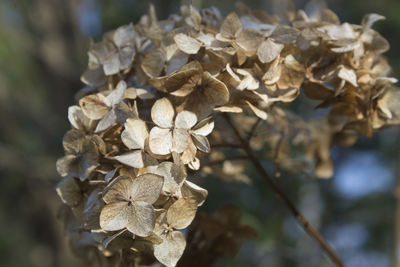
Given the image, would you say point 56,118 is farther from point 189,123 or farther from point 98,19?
point 189,123

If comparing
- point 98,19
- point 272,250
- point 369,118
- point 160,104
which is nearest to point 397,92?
point 369,118

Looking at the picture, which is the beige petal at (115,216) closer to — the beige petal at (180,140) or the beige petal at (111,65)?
the beige petal at (180,140)

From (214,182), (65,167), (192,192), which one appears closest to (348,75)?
(192,192)

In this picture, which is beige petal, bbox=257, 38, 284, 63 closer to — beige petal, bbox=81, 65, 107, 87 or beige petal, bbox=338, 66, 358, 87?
beige petal, bbox=338, 66, 358, 87

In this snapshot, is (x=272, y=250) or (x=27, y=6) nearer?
(x=272, y=250)

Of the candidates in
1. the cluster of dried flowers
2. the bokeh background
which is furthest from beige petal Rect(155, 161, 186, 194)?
the bokeh background

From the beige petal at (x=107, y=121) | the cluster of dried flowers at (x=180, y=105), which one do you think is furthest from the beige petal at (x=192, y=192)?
the beige petal at (x=107, y=121)
